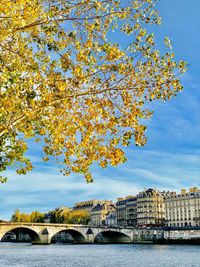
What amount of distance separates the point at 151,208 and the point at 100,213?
31448 mm

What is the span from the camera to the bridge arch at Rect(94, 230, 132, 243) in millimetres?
110662

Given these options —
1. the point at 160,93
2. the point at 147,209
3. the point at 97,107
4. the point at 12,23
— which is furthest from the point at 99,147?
the point at 147,209

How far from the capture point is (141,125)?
11508mm

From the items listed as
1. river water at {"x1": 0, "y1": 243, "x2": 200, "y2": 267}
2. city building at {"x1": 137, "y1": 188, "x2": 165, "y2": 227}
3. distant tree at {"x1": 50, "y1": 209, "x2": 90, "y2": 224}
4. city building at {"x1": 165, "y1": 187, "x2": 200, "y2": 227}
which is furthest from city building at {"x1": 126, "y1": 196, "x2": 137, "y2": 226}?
river water at {"x1": 0, "y1": 243, "x2": 200, "y2": 267}


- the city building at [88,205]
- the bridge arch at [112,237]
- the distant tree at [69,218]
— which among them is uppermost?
the city building at [88,205]

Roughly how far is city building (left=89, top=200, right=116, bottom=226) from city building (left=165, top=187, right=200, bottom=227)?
3453cm

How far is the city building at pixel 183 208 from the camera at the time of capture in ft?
416

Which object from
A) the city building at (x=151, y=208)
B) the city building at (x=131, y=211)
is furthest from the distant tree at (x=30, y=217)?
the city building at (x=151, y=208)

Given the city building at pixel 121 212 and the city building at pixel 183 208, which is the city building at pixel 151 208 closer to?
the city building at pixel 183 208

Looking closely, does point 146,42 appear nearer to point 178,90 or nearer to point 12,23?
point 178,90

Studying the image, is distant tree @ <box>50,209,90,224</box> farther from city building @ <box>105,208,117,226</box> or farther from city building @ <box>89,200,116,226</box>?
city building @ <box>89,200,116,226</box>

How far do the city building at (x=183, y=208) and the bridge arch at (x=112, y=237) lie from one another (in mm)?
24240

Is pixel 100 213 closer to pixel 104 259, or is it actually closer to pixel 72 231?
pixel 72 231

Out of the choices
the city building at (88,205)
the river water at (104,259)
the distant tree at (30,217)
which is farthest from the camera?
the city building at (88,205)
